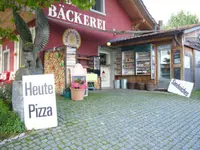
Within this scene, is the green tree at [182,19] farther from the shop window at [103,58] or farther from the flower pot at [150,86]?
the flower pot at [150,86]

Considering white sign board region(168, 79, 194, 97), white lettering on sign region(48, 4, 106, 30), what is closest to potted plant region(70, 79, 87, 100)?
white lettering on sign region(48, 4, 106, 30)

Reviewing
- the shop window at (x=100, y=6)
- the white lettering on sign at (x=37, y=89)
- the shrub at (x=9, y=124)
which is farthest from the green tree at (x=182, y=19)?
the shrub at (x=9, y=124)

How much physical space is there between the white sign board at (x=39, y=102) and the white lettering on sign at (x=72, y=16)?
16.4ft

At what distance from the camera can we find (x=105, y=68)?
9648mm

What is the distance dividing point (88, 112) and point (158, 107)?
6.56ft

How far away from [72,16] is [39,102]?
236 inches

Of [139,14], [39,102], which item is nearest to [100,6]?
[139,14]

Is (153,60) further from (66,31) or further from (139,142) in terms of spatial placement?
(139,142)

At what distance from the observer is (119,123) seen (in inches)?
131

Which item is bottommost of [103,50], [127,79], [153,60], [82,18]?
[127,79]

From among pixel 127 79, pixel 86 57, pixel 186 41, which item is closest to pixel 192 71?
pixel 186 41

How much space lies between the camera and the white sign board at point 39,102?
3.00 metres

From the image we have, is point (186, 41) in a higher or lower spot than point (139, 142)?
higher

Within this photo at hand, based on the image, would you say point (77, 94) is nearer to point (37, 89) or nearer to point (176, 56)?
point (37, 89)
